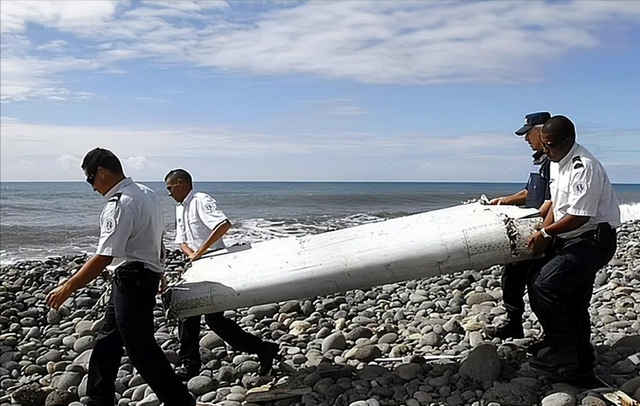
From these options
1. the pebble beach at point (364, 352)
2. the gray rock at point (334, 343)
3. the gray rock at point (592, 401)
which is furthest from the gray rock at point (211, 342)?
the gray rock at point (592, 401)

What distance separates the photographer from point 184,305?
521 cm

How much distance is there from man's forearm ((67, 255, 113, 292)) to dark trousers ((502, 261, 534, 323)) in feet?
11.0

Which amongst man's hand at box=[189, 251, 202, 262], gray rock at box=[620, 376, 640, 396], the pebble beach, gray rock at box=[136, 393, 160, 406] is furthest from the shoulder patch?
gray rock at box=[620, 376, 640, 396]

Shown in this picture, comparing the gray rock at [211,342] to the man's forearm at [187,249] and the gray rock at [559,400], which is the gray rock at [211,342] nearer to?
the man's forearm at [187,249]

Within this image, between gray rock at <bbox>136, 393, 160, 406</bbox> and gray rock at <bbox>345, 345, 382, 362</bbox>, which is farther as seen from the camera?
gray rock at <bbox>345, 345, 382, 362</bbox>

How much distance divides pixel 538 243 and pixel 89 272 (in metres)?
3.14

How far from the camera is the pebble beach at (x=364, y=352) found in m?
4.89

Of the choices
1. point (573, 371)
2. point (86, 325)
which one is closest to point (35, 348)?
point (86, 325)

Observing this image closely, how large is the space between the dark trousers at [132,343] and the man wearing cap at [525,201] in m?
2.88

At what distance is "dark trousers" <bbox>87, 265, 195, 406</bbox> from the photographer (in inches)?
176

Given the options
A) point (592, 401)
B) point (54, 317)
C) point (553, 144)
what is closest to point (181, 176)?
point (553, 144)

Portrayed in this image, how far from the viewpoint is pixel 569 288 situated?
178 inches

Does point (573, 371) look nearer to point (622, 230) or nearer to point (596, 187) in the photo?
point (596, 187)

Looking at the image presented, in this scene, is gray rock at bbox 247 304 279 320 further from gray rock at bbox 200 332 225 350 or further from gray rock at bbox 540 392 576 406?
Answer: gray rock at bbox 540 392 576 406
